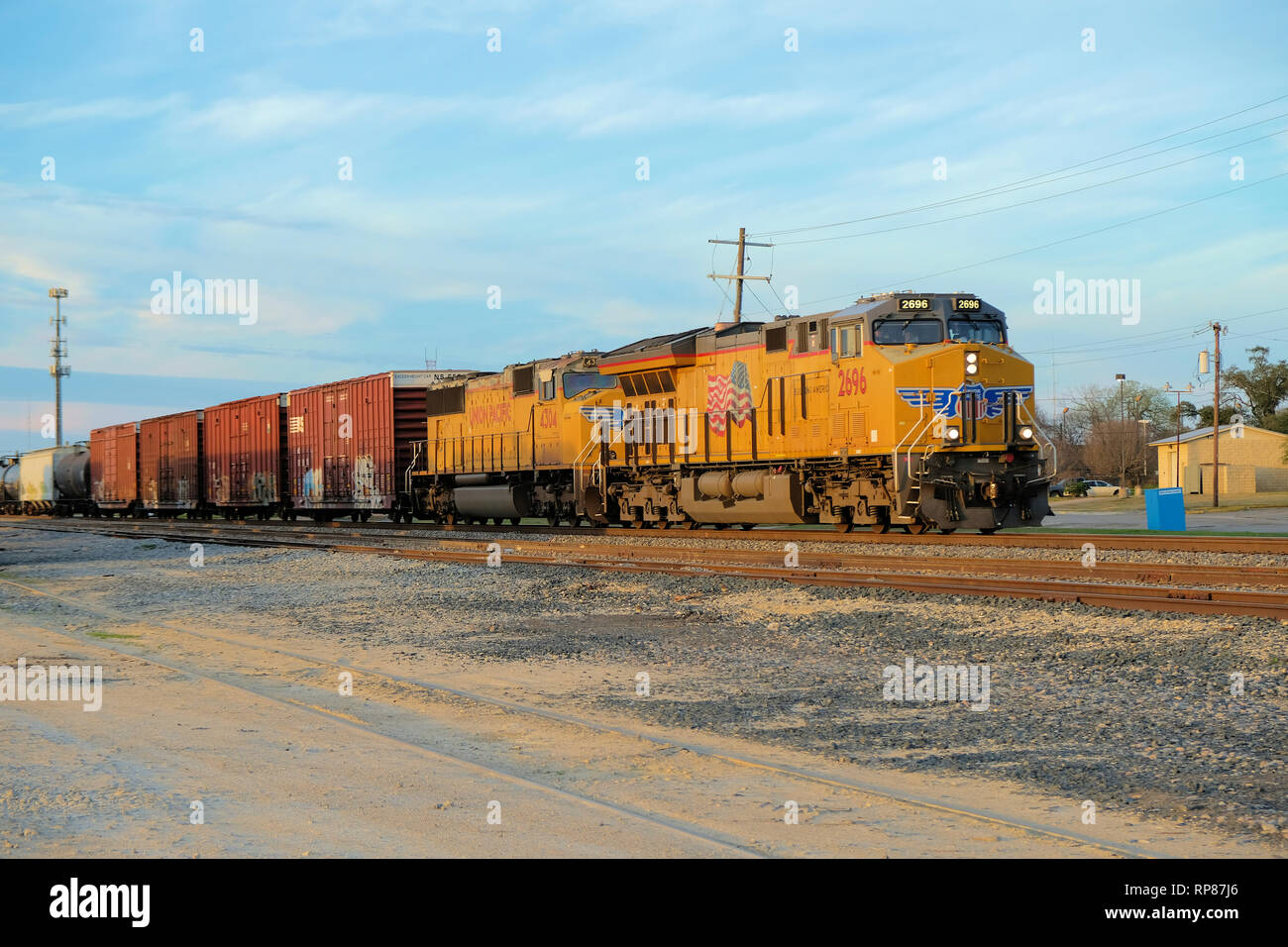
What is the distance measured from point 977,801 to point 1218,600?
700 centimetres

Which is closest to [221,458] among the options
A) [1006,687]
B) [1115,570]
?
[1115,570]

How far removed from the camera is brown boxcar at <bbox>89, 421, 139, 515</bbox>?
53.4 metres

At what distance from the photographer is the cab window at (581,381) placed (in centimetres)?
2794

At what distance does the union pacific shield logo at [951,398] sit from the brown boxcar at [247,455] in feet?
90.7

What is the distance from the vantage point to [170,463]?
4947 cm

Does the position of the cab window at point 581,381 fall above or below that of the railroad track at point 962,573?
above

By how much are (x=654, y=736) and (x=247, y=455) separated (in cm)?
3873

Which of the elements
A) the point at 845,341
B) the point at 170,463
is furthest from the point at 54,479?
the point at 845,341

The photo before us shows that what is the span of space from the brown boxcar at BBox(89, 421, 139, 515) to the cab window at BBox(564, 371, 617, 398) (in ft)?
108

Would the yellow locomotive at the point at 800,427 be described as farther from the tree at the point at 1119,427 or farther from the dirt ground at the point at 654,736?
the tree at the point at 1119,427

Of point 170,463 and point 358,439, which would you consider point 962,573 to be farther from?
point 170,463

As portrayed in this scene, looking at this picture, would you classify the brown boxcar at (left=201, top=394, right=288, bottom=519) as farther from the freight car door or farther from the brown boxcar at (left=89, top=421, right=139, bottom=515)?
the brown boxcar at (left=89, top=421, right=139, bottom=515)

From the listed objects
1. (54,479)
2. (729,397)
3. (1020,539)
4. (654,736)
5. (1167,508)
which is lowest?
(654,736)

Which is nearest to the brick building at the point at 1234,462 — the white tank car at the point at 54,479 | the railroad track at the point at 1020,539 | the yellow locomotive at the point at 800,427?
the railroad track at the point at 1020,539
